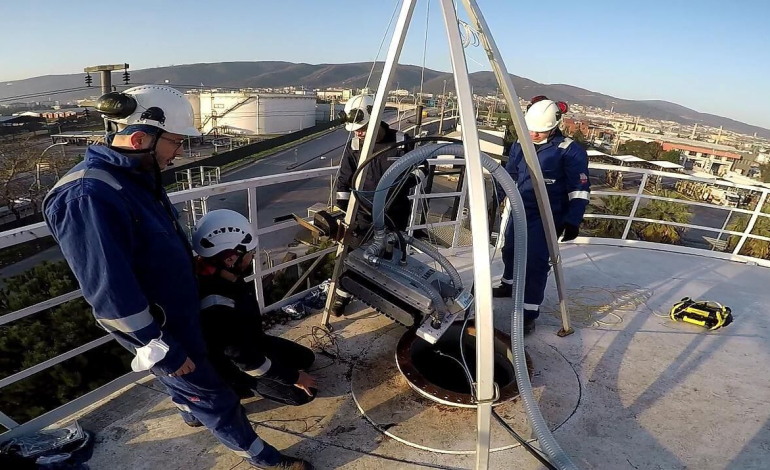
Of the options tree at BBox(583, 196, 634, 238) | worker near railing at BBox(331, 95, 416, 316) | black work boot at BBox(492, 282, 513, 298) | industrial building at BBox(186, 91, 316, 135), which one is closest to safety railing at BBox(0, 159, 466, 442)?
worker near railing at BBox(331, 95, 416, 316)

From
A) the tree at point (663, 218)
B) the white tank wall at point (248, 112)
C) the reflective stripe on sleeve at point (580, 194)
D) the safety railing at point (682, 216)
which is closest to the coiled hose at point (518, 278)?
the reflective stripe on sleeve at point (580, 194)

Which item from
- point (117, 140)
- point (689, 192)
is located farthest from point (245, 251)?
point (689, 192)

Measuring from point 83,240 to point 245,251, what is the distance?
0.81 metres

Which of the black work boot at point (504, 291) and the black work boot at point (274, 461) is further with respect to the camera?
the black work boot at point (504, 291)

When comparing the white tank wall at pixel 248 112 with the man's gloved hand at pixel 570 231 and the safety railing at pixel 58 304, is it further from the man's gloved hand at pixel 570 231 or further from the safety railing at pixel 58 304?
the man's gloved hand at pixel 570 231

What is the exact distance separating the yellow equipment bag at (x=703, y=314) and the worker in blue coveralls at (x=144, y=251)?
3.96 m

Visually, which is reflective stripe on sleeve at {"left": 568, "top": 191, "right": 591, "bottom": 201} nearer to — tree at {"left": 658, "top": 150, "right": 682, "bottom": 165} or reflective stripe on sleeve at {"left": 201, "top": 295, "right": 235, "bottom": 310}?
reflective stripe on sleeve at {"left": 201, "top": 295, "right": 235, "bottom": 310}

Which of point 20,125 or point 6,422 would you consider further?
point 20,125

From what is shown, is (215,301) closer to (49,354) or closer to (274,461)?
(274,461)

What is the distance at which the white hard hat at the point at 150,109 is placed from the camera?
1843 millimetres

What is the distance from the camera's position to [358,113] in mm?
3549

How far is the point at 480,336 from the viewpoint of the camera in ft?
6.47

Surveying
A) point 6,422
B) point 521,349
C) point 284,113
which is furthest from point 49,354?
point 284,113

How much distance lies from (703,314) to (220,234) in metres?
4.40
